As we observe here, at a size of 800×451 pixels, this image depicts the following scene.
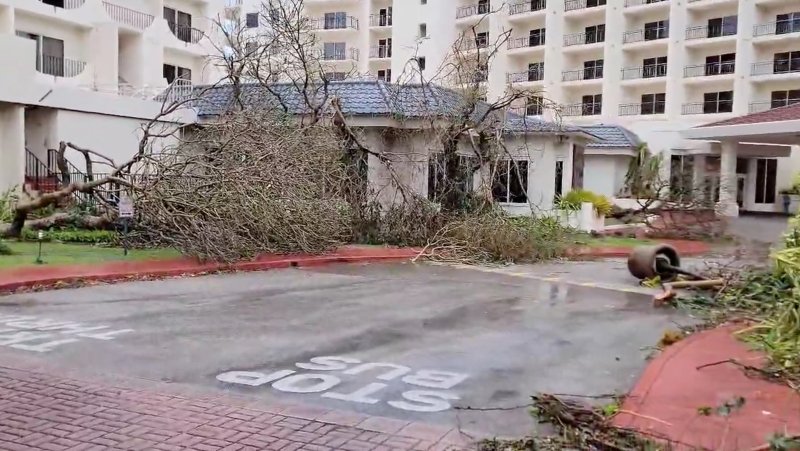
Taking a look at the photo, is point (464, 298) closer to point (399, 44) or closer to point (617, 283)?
point (617, 283)

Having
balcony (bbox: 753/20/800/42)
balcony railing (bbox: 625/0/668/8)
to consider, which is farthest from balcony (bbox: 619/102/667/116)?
balcony (bbox: 753/20/800/42)

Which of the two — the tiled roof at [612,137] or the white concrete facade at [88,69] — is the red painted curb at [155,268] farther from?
the tiled roof at [612,137]

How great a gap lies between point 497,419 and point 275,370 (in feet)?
7.85

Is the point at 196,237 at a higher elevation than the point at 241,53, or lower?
lower

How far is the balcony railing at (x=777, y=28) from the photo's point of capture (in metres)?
44.1

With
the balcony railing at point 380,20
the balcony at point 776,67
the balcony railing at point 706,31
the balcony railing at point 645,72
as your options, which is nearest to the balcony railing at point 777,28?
the balcony at point 776,67

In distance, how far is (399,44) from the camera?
194 ft

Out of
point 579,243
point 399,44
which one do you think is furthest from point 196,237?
point 399,44

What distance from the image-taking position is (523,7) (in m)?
55.4

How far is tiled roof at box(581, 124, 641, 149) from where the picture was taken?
133ft

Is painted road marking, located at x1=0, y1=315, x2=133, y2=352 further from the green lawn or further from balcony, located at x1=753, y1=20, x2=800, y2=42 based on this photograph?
balcony, located at x1=753, y1=20, x2=800, y2=42

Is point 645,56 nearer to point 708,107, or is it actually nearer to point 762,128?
point 708,107

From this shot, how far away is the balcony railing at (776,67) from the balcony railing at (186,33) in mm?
32075

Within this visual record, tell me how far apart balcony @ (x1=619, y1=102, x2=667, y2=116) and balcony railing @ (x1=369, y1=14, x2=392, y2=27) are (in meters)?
21.2
